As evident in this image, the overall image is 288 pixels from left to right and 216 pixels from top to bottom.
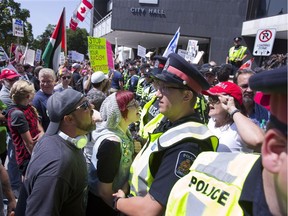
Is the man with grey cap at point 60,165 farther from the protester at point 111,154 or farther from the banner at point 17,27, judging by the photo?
the banner at point 17,27

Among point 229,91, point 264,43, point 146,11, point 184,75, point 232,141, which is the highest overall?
point 146,11

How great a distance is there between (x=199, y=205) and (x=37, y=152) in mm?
1294

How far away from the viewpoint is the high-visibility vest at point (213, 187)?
3.99ft

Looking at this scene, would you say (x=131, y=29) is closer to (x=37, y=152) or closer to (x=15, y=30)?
(x=15, y=30)

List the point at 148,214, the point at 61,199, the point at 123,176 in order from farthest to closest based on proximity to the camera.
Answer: the point at 123,176 → the point at 61,199 → the point at 148,214

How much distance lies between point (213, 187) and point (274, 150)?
385mm

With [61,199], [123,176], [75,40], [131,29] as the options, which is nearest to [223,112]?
[123,176]

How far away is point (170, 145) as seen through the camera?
1.74 metres

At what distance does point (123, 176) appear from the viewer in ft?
7.94

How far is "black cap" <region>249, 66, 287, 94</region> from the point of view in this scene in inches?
35.9

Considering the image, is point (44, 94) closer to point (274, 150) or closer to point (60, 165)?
point (60, 165)

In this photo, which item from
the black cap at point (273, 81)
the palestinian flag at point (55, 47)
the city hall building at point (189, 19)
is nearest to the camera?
the black cap at point (273, 81)

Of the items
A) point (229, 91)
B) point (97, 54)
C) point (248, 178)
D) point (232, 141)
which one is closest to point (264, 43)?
point (97, 54)

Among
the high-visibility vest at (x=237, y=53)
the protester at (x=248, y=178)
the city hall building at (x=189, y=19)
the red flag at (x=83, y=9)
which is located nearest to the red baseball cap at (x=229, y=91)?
the protester at (x=248, y=178)
